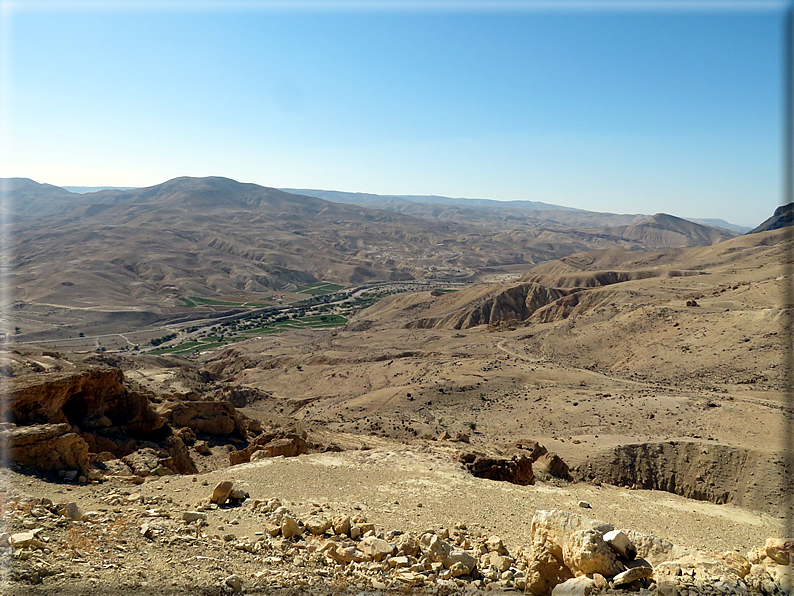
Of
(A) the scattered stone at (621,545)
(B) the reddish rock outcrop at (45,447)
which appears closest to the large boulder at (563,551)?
(A) the scattered stone at (621,545)

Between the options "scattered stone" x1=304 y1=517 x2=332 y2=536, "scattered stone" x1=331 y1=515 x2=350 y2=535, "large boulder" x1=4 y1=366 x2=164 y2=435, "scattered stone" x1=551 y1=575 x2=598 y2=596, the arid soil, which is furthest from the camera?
"large boulder" x1=4 y1=366 x2=164 y2=435

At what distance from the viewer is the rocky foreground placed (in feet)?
21.2

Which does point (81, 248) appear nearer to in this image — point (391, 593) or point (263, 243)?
point (263, 243)

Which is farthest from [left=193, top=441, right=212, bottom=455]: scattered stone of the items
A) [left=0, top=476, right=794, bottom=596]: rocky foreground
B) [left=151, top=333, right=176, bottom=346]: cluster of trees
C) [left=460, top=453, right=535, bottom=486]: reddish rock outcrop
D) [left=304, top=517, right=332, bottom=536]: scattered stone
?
[left=151, top=333, right=176, bottom=346]: cluster of trees

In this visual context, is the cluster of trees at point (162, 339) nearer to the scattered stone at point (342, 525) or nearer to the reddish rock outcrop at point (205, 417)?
the reddish rock outcrop at point (205, 417)

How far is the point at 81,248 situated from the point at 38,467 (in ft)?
596

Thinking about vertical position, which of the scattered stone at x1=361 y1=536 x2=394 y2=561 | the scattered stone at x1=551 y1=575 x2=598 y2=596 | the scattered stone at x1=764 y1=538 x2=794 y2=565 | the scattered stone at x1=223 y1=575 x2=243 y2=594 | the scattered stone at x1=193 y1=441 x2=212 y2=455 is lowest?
the scattered stone at x1=193 y1=441 x2=212 y2=455

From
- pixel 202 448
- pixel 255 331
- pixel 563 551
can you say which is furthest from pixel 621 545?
pixel 255 331

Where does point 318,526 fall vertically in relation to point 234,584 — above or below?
below

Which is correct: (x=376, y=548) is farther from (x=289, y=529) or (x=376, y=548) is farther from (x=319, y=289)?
(x=319, y=289)

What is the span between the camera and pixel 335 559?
8.31 m

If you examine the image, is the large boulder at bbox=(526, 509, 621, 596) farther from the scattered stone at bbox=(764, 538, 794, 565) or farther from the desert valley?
the scattered stone at bbox=(764, 538, 794, 565)

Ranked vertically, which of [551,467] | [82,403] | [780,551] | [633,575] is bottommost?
[551,467]

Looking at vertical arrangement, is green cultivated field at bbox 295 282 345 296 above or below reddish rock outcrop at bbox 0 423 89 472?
below
